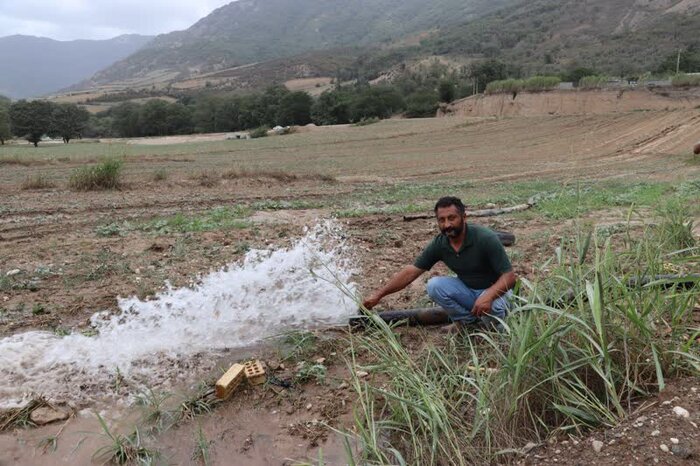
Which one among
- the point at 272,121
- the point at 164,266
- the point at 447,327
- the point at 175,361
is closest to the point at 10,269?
the point at 164,266

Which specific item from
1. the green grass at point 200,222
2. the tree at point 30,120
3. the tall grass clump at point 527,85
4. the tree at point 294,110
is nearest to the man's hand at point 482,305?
the green grass at point 200,222

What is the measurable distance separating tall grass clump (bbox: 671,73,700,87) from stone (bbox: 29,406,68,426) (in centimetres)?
3664

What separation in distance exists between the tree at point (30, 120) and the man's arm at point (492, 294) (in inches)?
2434

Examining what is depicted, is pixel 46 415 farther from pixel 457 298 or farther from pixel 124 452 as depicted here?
pixel 457 298

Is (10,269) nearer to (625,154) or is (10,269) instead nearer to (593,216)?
(593,216)

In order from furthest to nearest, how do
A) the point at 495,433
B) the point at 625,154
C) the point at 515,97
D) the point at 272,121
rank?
the point at 272,121
the point at 515,97
the point at 625,154
the point at 495,433

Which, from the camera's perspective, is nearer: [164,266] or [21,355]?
[21,355]

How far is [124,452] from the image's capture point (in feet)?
8.98

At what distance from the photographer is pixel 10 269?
224 inches

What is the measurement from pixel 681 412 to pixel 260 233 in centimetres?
588

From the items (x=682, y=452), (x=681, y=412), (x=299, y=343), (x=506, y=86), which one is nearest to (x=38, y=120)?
(x=506, y=86)

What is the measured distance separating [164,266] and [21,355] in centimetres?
208

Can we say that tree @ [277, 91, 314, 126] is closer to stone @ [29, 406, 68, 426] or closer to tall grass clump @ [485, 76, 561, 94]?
tall grass clump @ [485, 76, 561, 94]

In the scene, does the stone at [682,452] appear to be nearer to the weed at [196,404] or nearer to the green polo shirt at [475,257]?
the green polo shirt at [475,257]
